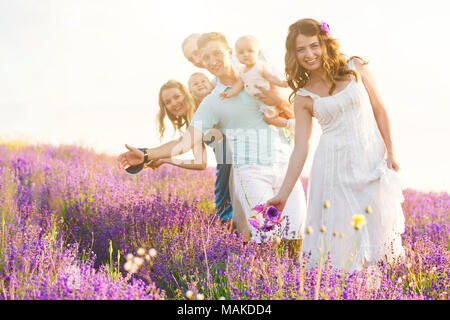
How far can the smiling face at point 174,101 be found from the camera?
168 inches

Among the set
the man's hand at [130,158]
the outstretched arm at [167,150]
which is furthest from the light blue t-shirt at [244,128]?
the man's hand at [130,158]

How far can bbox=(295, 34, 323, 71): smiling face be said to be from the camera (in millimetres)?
2783

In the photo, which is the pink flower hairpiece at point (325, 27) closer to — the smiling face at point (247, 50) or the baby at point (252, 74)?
the baby at point (252, 74)

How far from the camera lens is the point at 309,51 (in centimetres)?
278

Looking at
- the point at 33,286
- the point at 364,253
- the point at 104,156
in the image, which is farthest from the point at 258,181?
the point at 104,156

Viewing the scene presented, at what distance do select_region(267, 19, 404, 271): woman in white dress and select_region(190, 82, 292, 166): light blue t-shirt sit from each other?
882mm

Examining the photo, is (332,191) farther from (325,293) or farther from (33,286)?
(33,286)

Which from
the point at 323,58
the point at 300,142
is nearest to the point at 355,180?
the point at 300,142

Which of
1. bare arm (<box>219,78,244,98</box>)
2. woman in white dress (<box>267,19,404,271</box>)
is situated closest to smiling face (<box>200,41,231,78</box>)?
bare arm (<box>219,78,244,98</box>)

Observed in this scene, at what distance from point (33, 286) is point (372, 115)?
2.13 metres

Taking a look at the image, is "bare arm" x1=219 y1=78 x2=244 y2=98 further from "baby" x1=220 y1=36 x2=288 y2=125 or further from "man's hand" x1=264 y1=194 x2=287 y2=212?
"man's hand" x1=264 y1=194 x2=287 y2=212

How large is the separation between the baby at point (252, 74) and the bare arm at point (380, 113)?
1.07 m

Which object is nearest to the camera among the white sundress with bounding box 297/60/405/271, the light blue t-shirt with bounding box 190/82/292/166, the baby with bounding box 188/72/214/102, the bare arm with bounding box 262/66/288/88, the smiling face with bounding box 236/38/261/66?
the white sundress with bounding box 297/60/405/271
